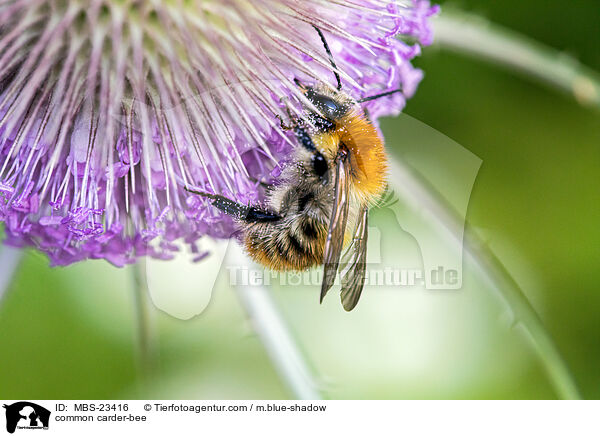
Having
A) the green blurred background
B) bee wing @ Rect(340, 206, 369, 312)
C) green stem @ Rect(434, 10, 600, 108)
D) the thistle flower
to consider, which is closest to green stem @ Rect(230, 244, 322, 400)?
the green blurred background

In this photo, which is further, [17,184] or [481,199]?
[481,199]

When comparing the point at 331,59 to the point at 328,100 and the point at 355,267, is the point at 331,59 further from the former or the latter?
the point at 355,267

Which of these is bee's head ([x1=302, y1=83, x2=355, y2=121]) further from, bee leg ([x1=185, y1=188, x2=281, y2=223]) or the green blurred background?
the green blurred background

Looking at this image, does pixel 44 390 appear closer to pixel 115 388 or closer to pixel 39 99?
pixel 115 388
